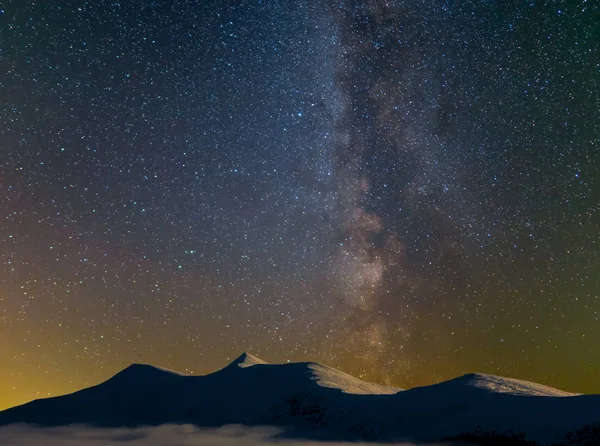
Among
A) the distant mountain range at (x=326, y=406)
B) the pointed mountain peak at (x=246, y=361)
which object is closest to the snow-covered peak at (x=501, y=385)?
the distant mountain range at (x=326, y=406)

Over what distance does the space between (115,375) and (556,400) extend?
367ft

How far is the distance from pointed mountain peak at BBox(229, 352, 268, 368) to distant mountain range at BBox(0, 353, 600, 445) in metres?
0.32

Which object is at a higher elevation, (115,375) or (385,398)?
(115,375)

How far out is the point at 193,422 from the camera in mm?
96875

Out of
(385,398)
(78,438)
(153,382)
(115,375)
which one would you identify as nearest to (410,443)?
(385,398)

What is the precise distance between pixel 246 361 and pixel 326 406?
49.7 m

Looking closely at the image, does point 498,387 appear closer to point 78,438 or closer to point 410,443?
point 410,443

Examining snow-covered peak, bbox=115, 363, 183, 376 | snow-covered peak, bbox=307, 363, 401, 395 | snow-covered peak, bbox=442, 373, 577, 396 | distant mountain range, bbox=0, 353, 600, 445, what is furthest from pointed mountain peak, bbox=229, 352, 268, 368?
snow-covered peak, bbox=442, 373, 577, 396

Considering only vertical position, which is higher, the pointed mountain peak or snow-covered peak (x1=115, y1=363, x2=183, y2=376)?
the pointed mountain peak

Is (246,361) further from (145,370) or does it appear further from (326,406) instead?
(326,406)

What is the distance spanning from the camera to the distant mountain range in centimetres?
5375

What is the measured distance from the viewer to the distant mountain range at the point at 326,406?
53750 mm

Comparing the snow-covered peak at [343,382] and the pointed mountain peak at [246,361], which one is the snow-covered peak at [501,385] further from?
the pointed mountain peak at [246,361]

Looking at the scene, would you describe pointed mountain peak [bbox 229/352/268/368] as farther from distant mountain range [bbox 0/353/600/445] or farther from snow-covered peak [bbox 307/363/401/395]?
snow-covered peak [bbox 307/363/401/395]
